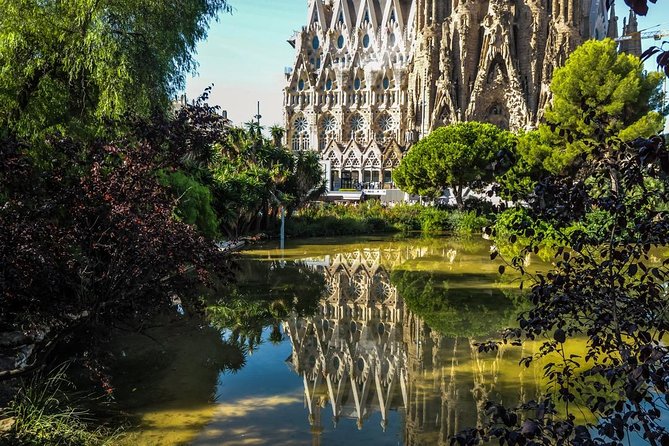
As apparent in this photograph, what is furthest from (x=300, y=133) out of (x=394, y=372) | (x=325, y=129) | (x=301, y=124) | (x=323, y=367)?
(x=394, y=372)

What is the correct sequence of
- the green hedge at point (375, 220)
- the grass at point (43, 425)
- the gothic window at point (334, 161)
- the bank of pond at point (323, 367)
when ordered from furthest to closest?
the gothic window at point (334, 161) < the green hedge at point (375, 220) < the bank of pond at point (323, 367) < the grass at point (43, 425)

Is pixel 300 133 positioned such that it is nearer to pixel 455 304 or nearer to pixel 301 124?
pixel 301 124

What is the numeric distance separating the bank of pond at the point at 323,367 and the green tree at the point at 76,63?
3.66 m

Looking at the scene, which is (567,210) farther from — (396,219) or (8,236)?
(396,219)

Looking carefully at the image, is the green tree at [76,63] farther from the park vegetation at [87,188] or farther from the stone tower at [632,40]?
the stone tower at [632,40]

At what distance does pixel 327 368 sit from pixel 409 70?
55.3 metres

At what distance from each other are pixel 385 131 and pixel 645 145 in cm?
6282

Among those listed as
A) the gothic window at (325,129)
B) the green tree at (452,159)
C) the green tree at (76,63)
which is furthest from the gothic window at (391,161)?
the green tree at (76,63)

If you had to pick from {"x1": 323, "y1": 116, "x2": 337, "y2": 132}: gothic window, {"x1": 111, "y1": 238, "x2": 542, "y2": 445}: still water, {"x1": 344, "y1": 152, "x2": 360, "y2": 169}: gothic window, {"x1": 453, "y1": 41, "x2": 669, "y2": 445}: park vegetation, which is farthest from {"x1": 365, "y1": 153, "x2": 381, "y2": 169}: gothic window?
{"x1": 453, "y1": 41, "x2": 669, "y2": 445}: park vegetation

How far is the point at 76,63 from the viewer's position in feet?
31.0

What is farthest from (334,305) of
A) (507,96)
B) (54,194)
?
(507,96)

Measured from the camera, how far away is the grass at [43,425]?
4996 mm

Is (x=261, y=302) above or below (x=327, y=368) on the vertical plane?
above

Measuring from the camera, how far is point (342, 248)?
22.9 meters
